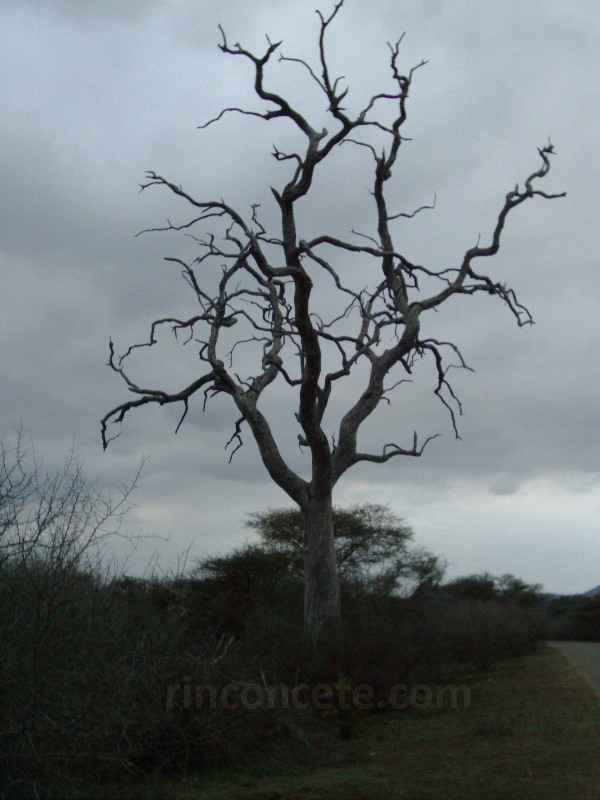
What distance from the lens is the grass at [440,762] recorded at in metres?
7.96

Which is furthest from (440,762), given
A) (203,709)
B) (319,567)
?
(319,567)

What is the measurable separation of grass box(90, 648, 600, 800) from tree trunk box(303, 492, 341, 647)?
9.76ft

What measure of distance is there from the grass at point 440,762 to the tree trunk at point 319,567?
9.76 feet

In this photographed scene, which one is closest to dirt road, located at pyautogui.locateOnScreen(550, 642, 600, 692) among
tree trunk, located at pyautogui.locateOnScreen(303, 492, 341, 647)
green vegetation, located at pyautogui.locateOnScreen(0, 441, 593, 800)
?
green vegetation, located at pyautogui.locateOnScreen(0, 441, 593, 800)

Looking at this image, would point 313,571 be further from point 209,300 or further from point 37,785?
point 37,785

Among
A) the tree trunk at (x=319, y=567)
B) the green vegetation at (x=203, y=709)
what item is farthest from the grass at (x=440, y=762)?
the tree trunk at (x=319, y=567)

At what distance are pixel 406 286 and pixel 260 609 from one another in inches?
268

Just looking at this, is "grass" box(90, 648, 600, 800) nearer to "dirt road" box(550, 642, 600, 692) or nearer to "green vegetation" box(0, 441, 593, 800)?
"green vegetation" box(0, 441, 593, 800)

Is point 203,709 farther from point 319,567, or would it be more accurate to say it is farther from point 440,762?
point 319,567

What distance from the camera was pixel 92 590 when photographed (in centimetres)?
939

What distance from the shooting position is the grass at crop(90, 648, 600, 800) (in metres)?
7.96

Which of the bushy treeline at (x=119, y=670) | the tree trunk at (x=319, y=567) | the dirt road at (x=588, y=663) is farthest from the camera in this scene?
the dirt road at (x=588, y=663)

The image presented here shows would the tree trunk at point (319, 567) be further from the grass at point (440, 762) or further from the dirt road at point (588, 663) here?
the dirt road at point (588, 663)

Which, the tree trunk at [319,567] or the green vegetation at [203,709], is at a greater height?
the tree trunk at [319,567]
